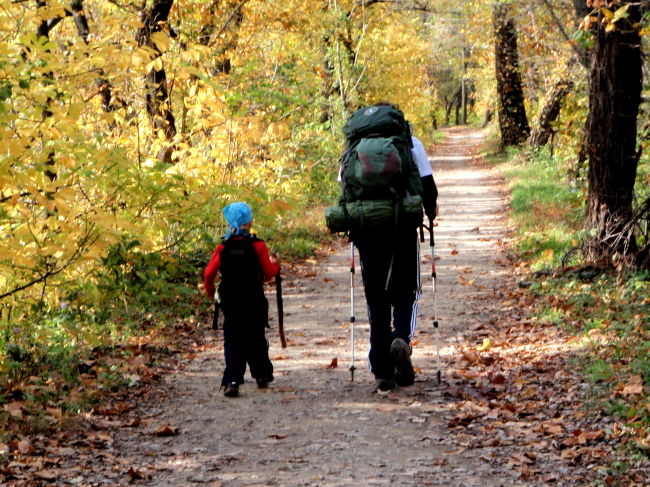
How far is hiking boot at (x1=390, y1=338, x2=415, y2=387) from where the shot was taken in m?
6.15

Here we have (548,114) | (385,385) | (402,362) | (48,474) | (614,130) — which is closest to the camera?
(48,474)

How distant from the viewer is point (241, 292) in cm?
663

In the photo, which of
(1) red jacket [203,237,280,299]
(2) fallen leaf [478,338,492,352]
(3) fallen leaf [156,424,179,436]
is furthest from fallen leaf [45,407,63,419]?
(2) fallen leaf [478,338,492,352]

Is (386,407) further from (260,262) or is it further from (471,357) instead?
(471,357)

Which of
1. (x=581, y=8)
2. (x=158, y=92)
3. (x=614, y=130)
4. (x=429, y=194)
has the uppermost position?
(x=581, y=8)

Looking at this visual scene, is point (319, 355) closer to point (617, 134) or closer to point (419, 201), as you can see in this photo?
point (419, 201)

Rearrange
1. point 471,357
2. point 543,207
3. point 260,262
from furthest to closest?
point 543,207, point 471,357, point 260,262

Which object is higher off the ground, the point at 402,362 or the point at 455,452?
the point at 402,362

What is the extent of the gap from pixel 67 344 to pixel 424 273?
615 cm

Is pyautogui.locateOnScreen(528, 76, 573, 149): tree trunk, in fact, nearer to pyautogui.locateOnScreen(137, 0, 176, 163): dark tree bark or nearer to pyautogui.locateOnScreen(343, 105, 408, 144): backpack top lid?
pyautogui.locateOnScreen(137, 0, 176, 163): dark tree bark

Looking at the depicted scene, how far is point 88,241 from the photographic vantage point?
6152mm

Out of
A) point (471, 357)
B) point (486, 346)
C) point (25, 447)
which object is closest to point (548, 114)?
point (486, 346)

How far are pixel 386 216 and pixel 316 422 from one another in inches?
63.7

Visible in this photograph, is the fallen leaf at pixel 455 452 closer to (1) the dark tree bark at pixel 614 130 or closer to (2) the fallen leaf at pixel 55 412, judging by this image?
(2) the fallen leaf at pixel 55 412
